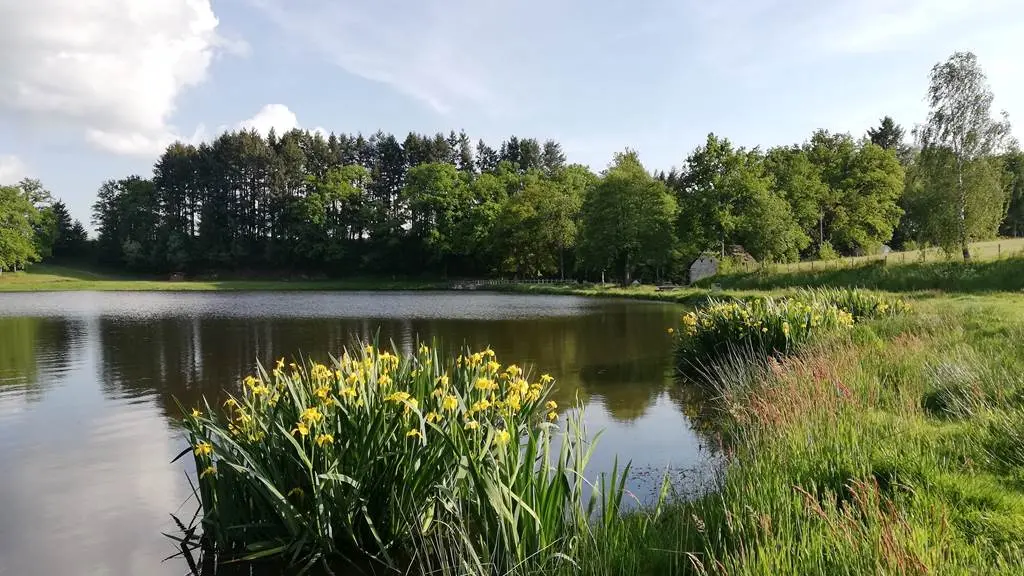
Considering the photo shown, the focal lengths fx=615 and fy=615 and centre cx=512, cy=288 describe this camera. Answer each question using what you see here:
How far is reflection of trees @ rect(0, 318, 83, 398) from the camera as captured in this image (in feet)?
50.0

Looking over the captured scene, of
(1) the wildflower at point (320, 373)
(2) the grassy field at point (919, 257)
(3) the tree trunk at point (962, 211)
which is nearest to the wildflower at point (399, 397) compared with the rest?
(1) the wildflower at point (320, 373)

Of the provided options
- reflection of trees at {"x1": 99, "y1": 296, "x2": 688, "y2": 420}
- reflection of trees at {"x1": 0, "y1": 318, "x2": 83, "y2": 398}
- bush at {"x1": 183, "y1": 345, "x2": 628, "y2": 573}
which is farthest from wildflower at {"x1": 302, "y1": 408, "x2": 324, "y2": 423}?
reflection of trees at {"x1": 0, "y1": 318, "x2": 83, "y2": 398}

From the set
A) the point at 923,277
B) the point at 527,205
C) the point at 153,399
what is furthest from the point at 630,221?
the point at 153,399

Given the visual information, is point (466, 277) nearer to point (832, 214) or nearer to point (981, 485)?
point (832, 214)

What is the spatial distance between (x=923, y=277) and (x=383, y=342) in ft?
85.1

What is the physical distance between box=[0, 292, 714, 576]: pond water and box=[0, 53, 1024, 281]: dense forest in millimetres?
21698

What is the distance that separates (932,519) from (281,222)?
3625 inches

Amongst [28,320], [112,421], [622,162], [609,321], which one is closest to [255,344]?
[112,421]

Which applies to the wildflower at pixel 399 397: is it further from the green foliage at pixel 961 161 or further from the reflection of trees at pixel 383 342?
the green foliage at pixel 961 161

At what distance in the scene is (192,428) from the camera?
5.59 m

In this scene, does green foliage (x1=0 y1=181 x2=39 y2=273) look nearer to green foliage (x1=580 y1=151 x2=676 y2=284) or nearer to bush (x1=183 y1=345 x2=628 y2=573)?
green foliage (x1=580 y1=151 x2=676 y2=284)

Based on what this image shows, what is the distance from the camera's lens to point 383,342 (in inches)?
850

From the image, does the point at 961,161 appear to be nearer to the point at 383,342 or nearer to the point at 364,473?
the point at 383,342

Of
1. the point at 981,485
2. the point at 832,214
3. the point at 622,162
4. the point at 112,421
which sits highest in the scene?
the point at 622,162
